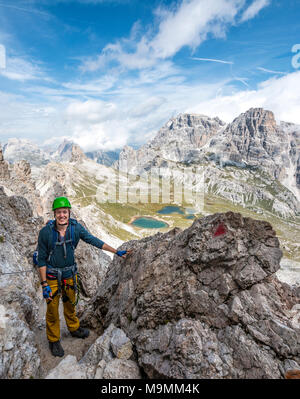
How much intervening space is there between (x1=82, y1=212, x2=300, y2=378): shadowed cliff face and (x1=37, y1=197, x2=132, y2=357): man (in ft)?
9.55

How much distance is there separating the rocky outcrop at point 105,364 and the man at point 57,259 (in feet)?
6.82

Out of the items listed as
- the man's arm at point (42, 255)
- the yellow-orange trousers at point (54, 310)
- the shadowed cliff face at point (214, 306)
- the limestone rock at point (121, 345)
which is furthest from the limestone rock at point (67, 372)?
the man's arm at point (42, 255)

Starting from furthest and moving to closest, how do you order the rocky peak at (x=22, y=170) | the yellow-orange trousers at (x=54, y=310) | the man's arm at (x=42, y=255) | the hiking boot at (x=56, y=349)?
the rocky peak at (x=22, y=170)
the hiking boot at (x=56, y=349)
the yellow-orange trousers at (x=54, y=310)
the man's arm at (x=42, y=255)

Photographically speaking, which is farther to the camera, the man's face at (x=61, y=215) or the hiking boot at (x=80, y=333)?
the hiking boot at (x=80, y=333)

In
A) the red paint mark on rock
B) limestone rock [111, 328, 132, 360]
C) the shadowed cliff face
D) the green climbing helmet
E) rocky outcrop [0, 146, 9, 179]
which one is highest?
rocky outcrop [0, 146, 9, 179]

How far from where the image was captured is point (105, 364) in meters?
8.84

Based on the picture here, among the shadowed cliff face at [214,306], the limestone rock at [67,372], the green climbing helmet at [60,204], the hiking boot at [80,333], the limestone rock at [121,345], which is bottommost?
the hiking boot at [80,333]

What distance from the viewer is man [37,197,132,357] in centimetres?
1011

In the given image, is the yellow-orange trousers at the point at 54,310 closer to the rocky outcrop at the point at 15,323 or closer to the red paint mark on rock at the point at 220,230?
the rocky outcrop at the point at 15,323

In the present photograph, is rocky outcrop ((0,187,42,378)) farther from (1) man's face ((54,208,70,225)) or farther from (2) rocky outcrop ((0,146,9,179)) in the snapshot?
(2) rocky outcrop ((0,146,9,179))

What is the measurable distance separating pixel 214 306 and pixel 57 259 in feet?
24.1

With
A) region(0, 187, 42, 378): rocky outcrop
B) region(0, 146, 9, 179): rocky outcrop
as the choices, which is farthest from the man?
region(0, 146, 9, 179): rocky outcrop

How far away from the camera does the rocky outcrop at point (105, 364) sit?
28.1 feet
